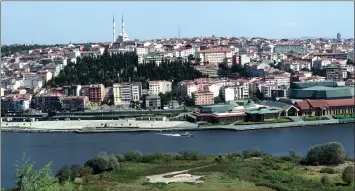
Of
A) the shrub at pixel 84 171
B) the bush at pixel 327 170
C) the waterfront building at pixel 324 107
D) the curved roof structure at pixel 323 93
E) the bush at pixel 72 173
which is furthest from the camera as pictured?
the curved roof structure at pixel 323 93

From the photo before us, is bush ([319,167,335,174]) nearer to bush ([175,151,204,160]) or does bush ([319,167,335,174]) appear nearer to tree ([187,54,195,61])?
bush ([175,151,204,160])

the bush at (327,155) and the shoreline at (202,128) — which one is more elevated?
the bush at (327,155)

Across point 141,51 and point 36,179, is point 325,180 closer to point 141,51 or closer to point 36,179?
point 36,179

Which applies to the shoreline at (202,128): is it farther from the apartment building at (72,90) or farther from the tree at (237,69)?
the tree at (237,69)

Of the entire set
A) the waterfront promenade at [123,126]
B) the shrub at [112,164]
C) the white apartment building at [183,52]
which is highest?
the white apartment building at [183,52]

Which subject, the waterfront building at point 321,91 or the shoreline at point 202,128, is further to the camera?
the waterfront building at point 321,91

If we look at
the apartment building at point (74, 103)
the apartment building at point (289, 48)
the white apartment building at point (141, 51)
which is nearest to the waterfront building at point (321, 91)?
the apartment building at point (74, 103)
